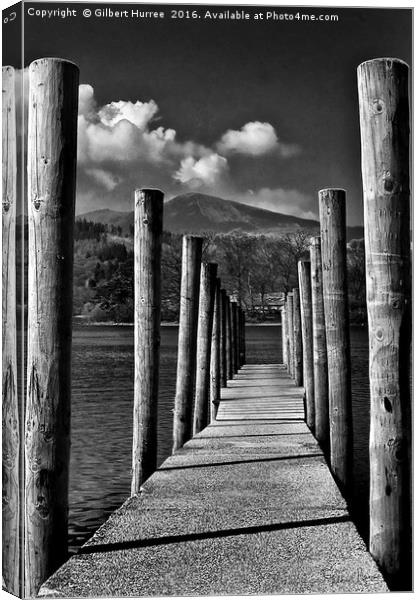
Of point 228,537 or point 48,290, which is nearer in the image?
point 48,290

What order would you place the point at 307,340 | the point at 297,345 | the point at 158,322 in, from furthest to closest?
the point at 297,345 < the point at 307,340 < the point at 158,322

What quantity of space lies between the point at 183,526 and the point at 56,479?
1500 mm

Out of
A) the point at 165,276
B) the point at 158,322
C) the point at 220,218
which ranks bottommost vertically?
the point at 158,322

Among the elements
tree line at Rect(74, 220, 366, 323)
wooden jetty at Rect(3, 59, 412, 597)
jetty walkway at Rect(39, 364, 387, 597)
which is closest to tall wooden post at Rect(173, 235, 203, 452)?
jetty walkway at Rect(39, 364, 387, 597)

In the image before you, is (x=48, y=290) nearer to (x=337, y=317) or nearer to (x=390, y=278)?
(x=390, y=278)

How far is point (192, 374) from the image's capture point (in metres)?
11.0

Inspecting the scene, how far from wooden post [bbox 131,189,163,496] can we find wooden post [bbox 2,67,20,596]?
2.63 meters

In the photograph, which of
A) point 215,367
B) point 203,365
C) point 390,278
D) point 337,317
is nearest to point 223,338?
point 215,367

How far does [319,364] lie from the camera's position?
11.9 metres

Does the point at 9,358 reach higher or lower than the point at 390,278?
lower

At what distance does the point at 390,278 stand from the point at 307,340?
10.3 meters

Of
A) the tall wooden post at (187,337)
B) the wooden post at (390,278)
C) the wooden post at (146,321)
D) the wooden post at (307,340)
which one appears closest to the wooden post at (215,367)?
the wooden post at (307,340)

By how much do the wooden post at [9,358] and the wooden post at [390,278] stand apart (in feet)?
6.60

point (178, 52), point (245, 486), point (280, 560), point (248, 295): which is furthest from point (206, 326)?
point (248, 295)
